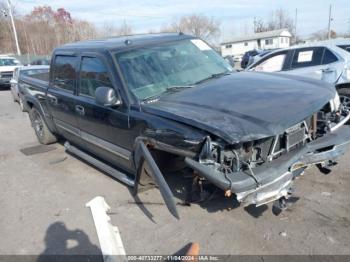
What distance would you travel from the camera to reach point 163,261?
3207 mm

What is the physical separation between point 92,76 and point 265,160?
2.49 m

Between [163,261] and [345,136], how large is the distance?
7.80 ft

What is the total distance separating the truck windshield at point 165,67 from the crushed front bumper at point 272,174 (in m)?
1.30

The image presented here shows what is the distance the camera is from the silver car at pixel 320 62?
7.16m

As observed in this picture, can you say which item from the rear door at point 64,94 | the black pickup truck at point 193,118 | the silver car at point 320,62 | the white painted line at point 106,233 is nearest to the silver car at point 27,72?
the rear door at point 64,94

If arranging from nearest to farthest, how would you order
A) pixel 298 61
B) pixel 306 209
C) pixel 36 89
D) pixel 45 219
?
1. pixel 306 209
2. pixel 45 219
3. pixel 36 89
4. pixel 298 61

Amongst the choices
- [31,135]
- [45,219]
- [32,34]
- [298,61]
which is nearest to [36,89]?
[31,135]

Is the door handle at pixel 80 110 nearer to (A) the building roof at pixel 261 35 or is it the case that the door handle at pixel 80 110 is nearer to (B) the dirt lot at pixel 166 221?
(B) the dirt lot at pixel 166 221

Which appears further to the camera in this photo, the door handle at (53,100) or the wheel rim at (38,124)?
the wheel rim at (38,124)

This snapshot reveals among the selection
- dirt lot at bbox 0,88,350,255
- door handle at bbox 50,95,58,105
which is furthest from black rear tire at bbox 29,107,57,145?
dirt lot at bbox 0,88,350,255

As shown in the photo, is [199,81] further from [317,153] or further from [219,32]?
[219,32]

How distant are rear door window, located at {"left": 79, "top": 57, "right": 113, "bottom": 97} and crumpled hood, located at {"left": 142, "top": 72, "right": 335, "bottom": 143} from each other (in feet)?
2.80

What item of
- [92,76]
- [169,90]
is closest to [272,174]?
[169,90]

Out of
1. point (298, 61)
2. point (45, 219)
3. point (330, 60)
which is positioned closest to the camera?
point (45, 219)
